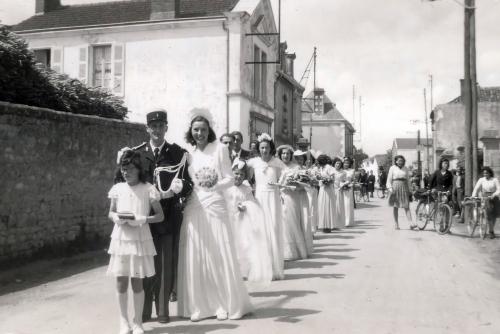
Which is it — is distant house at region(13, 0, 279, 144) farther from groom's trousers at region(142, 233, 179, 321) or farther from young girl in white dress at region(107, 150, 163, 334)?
young girl in white dress at region(107, 150, 163, 334)

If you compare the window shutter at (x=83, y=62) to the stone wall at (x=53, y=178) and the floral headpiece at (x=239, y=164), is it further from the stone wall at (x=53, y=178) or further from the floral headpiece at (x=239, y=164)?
the floral headpiece at (x=239, y=164)

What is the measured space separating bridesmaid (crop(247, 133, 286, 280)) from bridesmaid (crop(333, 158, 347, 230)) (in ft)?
23.2

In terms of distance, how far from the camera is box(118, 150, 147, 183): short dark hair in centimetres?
500

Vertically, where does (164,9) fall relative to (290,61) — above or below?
below

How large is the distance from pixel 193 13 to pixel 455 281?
18580mm

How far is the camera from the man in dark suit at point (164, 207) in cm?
544

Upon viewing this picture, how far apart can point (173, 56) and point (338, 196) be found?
10.7 meters

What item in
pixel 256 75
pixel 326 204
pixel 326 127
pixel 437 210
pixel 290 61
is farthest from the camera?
pixel 326 127

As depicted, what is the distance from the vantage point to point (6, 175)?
8.16 metres

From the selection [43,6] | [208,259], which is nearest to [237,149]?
[208,259]

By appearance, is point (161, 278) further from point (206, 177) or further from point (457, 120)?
point (457, 120)

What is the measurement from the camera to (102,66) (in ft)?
79.4

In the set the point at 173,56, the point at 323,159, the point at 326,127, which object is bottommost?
the point at 323,159

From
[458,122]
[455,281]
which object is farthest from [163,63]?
[458,122]
